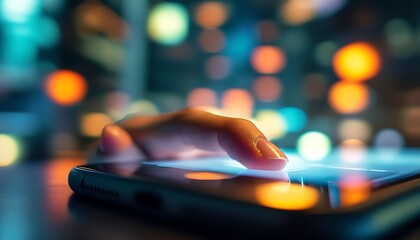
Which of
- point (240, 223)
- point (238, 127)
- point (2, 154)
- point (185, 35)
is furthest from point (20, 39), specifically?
point (240, 223)

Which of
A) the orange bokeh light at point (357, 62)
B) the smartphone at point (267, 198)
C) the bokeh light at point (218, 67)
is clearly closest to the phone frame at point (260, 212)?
the smartphone at point (267, 198)

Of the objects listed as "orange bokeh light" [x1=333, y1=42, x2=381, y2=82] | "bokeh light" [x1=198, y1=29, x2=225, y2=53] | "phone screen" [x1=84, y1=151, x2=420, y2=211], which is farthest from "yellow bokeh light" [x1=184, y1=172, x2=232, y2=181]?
"bokeh light" [x1=198, y1=29, x2=225, y2=53]

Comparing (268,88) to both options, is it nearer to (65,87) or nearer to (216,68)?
(216,68)

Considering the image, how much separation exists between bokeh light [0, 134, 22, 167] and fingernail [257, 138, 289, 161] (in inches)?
61.9

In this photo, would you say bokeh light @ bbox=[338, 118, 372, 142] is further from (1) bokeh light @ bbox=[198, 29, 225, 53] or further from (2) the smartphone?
(2) the smartphone

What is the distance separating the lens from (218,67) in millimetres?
2006

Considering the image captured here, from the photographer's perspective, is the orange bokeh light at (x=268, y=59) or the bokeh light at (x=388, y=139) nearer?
the bokeh light at (x=388, y=139)

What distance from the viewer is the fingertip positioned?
55cm

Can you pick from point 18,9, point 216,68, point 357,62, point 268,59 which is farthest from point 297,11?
point 18,9

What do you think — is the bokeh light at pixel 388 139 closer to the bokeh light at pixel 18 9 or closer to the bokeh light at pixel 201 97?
the bokeh light at pixel 201 97

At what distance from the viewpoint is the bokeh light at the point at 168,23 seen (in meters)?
1.99

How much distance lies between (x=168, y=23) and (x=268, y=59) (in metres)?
0.59

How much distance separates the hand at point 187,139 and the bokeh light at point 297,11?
137 centimetres

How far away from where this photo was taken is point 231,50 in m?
1.97
